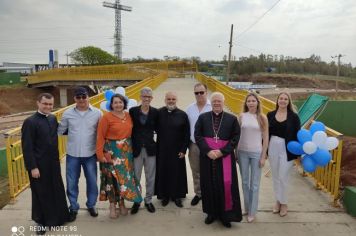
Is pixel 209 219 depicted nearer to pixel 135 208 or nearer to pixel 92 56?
pixel 135 208

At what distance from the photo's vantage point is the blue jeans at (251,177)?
4.06m

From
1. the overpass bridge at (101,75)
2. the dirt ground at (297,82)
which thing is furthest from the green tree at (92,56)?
the overpass bridge at (101,75)

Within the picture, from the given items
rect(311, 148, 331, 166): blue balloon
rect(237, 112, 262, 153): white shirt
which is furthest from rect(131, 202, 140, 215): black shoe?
rect(311, 148, 331, 166): blue balloon

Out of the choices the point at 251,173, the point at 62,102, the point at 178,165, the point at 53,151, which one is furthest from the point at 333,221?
the point at 62,102

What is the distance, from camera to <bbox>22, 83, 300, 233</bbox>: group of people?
3805 mm

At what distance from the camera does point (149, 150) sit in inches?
169

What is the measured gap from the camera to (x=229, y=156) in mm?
3896

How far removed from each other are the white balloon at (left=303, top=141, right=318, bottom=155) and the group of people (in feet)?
0.78

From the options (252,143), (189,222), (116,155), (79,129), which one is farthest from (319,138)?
(79,129)

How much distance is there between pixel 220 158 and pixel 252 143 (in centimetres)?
46

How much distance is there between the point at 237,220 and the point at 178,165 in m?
1.04

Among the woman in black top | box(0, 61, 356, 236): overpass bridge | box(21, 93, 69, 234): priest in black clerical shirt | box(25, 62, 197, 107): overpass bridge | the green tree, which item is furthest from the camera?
the green tree

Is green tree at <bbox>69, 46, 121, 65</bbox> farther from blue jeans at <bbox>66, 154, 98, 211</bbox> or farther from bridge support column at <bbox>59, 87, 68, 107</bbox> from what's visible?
blue jeans at <bbox>66, 154, 98, 211</bbox>

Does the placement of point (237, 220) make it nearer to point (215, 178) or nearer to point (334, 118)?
point (215, 178)
